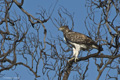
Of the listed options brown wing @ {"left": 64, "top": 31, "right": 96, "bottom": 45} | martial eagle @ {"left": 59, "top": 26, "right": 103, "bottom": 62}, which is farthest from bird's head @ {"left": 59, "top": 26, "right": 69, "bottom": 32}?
brown wing @ {"left": 64, "top": 31, "right": 96, "bottom": 45}

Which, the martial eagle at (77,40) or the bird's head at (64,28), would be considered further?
the bird's head at (64,28)

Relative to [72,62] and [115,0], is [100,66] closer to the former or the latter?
[72,62]

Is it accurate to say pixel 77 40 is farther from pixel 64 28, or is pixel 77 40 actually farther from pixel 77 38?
pixel 64 28

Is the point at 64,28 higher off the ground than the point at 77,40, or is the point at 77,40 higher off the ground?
the point at 64,28

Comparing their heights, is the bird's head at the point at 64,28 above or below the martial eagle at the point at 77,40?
above

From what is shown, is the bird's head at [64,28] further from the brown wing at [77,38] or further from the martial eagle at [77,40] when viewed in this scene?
the brown wing at [77,38]

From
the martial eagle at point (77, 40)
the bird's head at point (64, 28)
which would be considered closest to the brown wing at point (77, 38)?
the martial eagle at point (77, 40)

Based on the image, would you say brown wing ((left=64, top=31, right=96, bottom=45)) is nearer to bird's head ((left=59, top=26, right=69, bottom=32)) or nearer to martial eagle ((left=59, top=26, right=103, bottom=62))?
martial eagle ((left=59, top=26, right=103, bottom=62))

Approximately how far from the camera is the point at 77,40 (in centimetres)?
1129

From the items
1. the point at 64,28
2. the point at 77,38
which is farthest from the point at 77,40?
the point at 64,28

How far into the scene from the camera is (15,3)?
38.3 ft

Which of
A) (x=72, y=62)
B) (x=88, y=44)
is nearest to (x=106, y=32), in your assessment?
(x=88, y=44)

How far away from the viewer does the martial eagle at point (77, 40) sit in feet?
36.0

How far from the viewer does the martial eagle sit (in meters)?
11.0
